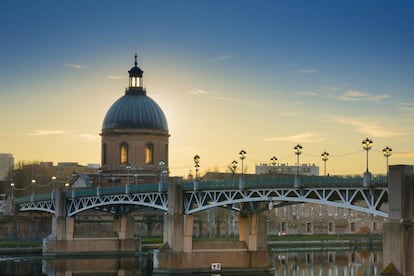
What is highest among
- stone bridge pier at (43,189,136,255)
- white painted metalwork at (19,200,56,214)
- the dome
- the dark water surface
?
the dome

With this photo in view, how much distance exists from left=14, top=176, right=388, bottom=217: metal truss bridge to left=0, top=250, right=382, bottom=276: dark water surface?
651 cm

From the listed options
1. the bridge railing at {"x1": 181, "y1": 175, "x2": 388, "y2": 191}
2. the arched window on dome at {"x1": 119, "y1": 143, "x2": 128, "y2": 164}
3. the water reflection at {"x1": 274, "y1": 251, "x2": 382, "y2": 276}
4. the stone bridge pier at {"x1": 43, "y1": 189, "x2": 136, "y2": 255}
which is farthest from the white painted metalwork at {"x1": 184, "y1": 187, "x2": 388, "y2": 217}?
the arched window on dome at {"x1": 119, "y1": 143, "x2": 128, "y2": 164}

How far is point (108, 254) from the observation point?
4589 inches

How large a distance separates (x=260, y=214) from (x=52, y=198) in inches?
1643

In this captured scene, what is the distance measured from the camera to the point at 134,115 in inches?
5709

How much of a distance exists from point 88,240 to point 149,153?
98.5ft

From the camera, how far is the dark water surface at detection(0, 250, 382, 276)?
306 feet

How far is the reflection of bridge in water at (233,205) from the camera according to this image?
68.4m

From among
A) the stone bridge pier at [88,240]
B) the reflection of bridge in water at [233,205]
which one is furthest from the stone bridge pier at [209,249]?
the stone bridge pier at [88,240]

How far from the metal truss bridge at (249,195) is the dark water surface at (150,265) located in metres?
6.51

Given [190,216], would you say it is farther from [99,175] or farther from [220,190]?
[99,175]

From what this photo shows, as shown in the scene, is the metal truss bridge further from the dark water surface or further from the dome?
the dome

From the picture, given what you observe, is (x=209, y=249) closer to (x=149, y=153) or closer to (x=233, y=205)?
(x=233, y=205)

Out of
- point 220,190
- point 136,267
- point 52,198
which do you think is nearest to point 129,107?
point 52,198
